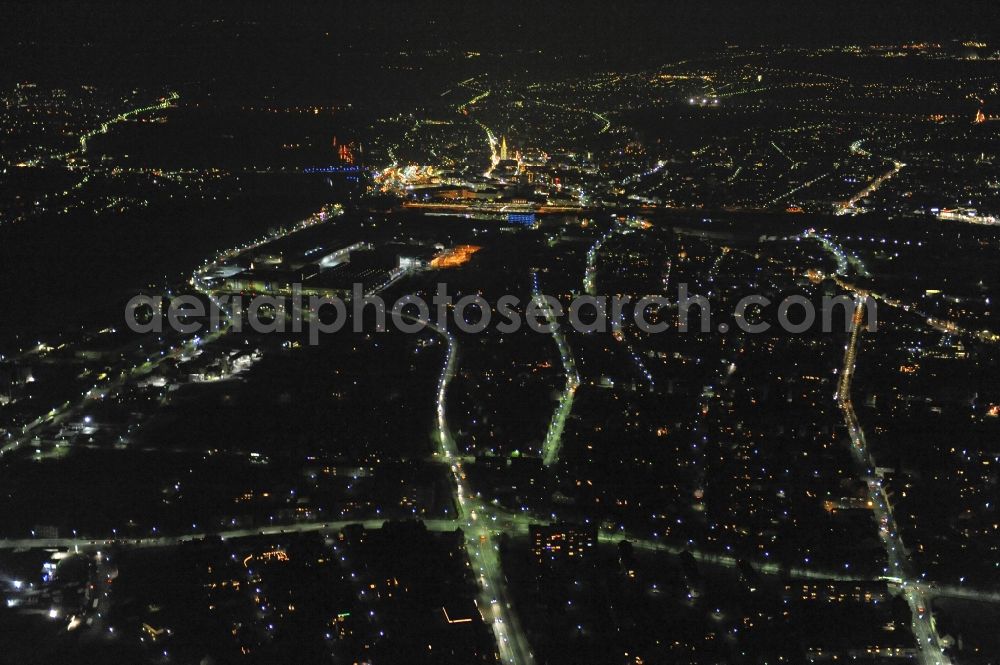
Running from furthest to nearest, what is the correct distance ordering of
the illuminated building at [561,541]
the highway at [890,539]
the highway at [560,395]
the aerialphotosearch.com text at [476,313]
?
1. the aerialphotosearch.com text at [476,313]
2. the highway at [560,395]
3. the illuminated building at [561,541]
4. the highway at [890,539]

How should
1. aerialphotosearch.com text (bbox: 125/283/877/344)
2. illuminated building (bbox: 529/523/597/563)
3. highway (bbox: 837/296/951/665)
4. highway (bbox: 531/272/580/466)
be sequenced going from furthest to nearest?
aerialphotosearch.com text (bbox: 125/283/877/344) < highway (bbox: 531/272/580/466) < illuminated building (bbox: 529/523/597/563) < highway (bbox: 837/296/951/665)

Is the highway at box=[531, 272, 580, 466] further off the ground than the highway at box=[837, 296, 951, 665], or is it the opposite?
the highway at box=[531, 272, 580, 466]

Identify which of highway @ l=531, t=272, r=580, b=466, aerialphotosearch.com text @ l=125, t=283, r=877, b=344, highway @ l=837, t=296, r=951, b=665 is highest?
aerialphotosearch.com text @ l=125, t=283, r=877, b=344

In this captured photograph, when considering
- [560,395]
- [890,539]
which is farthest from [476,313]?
[890,539]

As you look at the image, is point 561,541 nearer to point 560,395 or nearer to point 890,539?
point 890,539

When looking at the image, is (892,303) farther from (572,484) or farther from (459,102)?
(459,102)

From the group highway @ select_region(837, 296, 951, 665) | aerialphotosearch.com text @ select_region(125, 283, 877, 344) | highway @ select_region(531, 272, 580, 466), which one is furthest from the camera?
aerialphotosearch.com text @ select_region(125, 283, 877, 344)

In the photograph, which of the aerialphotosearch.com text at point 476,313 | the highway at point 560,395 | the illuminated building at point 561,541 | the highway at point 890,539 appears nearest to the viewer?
the highway at point 890,539

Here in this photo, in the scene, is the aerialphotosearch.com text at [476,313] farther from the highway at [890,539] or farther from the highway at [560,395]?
the highway at [890,539]

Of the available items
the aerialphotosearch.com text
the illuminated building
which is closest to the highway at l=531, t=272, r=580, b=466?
the aerialphotosearch.com text

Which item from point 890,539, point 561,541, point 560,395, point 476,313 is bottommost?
point 890,539

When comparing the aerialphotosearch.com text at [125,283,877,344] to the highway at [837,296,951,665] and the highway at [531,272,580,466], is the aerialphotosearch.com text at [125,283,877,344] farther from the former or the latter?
the highway at [837,296,951,665]

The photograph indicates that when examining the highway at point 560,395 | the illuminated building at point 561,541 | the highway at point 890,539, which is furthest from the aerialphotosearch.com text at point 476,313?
the illuminated building at point 561,541
